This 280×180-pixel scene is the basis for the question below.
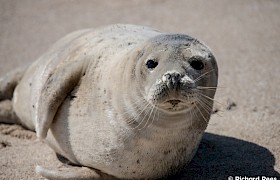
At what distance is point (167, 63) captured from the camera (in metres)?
2.77

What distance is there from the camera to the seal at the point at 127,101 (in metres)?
2.81

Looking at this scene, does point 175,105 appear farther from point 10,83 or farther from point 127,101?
point 10,83

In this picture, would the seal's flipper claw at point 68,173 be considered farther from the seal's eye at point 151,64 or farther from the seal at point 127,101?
the seal's eye at point 151,64

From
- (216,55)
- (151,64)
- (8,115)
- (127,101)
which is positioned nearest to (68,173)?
(127,101)

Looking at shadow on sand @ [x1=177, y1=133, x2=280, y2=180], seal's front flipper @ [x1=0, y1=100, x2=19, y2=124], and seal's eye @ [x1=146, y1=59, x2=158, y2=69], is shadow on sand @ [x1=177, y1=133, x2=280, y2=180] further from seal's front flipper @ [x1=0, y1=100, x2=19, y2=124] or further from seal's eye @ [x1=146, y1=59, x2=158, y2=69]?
seal's front flipper @ [x1=0, y1=100, x2=19, y2=124]

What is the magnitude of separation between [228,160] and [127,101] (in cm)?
111

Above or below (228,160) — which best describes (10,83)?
above

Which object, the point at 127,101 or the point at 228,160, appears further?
the point at 228,160

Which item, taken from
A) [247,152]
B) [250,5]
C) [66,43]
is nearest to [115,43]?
[66,43]

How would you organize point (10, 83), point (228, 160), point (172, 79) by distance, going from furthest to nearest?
1. point (10, 83)
2. point (228, 160)
3. point (172, 79)

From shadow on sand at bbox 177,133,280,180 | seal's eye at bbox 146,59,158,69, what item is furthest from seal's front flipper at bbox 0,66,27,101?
seal's eye at bbox 146,59,158,69

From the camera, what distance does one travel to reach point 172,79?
2615 millimetres

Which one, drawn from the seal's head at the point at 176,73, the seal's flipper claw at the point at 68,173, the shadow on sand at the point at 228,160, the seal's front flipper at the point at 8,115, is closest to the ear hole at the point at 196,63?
the seal's head at the point at 176,73

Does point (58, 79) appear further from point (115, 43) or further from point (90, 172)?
point (90, 172)
